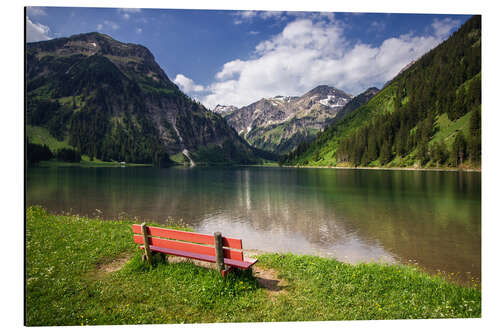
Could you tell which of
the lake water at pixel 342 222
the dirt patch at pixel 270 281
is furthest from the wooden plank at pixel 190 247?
the lake water at pixel 342 222

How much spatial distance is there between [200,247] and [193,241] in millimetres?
504

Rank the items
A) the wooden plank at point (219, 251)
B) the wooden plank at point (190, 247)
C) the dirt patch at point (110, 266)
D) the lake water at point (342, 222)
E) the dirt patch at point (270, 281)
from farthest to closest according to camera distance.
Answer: the lake water at point (342, 222)
the dirt patch at point (110, 266)
the dirt patch at point (270, 281)
the wooden plank at point (190, 247)
the wooden plank at point (219, 251)

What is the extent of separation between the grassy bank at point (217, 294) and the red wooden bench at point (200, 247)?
0.53 m

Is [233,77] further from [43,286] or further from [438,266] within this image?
[438,266]

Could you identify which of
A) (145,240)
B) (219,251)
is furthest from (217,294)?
(145,240)

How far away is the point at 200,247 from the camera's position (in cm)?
891

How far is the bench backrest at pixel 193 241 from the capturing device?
8.34 metres

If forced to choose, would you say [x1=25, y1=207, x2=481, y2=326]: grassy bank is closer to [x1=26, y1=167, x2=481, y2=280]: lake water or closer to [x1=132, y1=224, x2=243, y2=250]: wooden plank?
[x1=132, y1=224, x2=243, y2=250]: wooden plank

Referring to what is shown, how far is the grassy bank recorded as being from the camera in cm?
725

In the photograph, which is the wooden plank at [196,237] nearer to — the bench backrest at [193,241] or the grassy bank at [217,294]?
the bench backrest at [193,241]

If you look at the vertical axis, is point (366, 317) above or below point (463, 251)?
above

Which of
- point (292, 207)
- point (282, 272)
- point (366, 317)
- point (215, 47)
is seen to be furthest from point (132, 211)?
point (366, 317)

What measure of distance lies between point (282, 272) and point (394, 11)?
11538 millimetres

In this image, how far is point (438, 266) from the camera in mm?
14789
